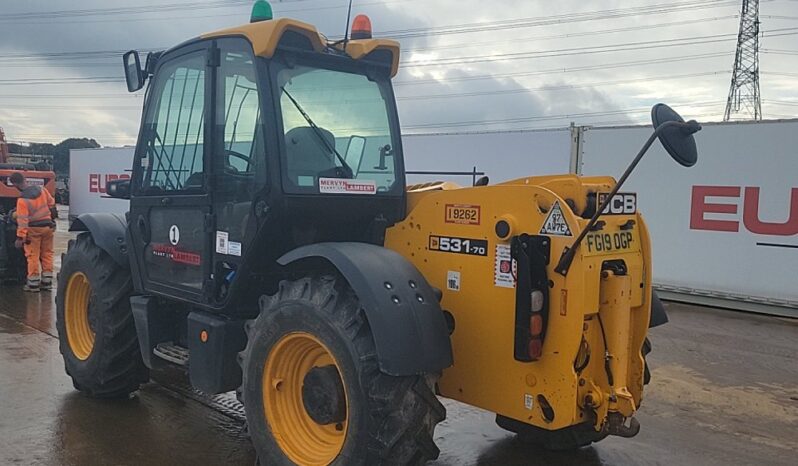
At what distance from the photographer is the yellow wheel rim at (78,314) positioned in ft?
18.5

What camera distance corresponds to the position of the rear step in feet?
14.6

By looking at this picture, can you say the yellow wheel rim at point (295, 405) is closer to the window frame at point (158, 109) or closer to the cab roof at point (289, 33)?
→ the window frame at point (158, 109)

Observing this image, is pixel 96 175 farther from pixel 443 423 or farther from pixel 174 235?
pixel 443 423

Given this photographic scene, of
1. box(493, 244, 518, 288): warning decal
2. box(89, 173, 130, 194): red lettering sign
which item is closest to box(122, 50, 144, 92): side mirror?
box(493, 244, 518, 288): warning decal

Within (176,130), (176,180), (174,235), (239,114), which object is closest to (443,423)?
(174,235)

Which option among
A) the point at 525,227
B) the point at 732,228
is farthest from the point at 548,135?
the point at 525,227

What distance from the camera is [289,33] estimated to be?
3.95 metres

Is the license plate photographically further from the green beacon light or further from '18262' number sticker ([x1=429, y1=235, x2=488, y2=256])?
the green beacon light

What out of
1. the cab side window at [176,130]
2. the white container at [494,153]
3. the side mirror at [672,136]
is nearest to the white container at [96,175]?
the white container at [494,153]

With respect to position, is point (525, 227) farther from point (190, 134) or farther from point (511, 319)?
point (190, 134)

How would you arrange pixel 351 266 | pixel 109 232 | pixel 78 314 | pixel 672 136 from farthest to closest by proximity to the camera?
pixel 78 314, pixel 109 232, pixel 351 266, pixel 672 136

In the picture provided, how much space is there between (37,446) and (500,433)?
2.93 metres

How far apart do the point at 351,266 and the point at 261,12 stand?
1678 millimetres

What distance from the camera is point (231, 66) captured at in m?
4.16
